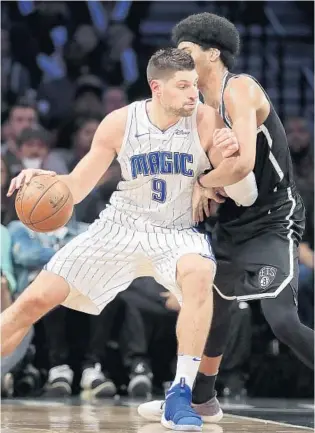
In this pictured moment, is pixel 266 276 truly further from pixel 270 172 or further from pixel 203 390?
pixel 203 390

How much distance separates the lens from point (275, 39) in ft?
30.9

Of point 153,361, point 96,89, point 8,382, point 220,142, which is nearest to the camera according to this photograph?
point 220,142

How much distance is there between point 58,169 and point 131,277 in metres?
3.26

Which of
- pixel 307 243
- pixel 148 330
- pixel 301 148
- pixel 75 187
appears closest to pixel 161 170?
pixel 75 187

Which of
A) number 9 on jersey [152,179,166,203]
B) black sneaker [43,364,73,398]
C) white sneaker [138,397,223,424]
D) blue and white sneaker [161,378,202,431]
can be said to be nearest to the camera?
blue and white sneaker [161,378,202,431]

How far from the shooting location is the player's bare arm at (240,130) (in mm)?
4445

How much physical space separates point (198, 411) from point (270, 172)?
1280 mm

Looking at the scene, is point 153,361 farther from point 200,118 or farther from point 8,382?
point 200,118

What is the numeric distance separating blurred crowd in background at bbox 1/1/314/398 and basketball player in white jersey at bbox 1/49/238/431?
93.7 inches

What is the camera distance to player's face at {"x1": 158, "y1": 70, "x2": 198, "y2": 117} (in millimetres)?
4664

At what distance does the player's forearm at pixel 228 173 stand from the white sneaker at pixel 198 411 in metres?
1.17

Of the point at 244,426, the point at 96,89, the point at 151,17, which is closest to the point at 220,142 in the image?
the point at 244,426

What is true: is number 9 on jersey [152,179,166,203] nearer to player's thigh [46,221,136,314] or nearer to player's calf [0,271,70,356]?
player's thigh [46,221,136,314]

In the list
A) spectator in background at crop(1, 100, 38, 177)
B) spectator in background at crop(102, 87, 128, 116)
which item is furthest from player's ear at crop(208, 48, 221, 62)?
spectator in background at crop(102, 87, 128, 116)
